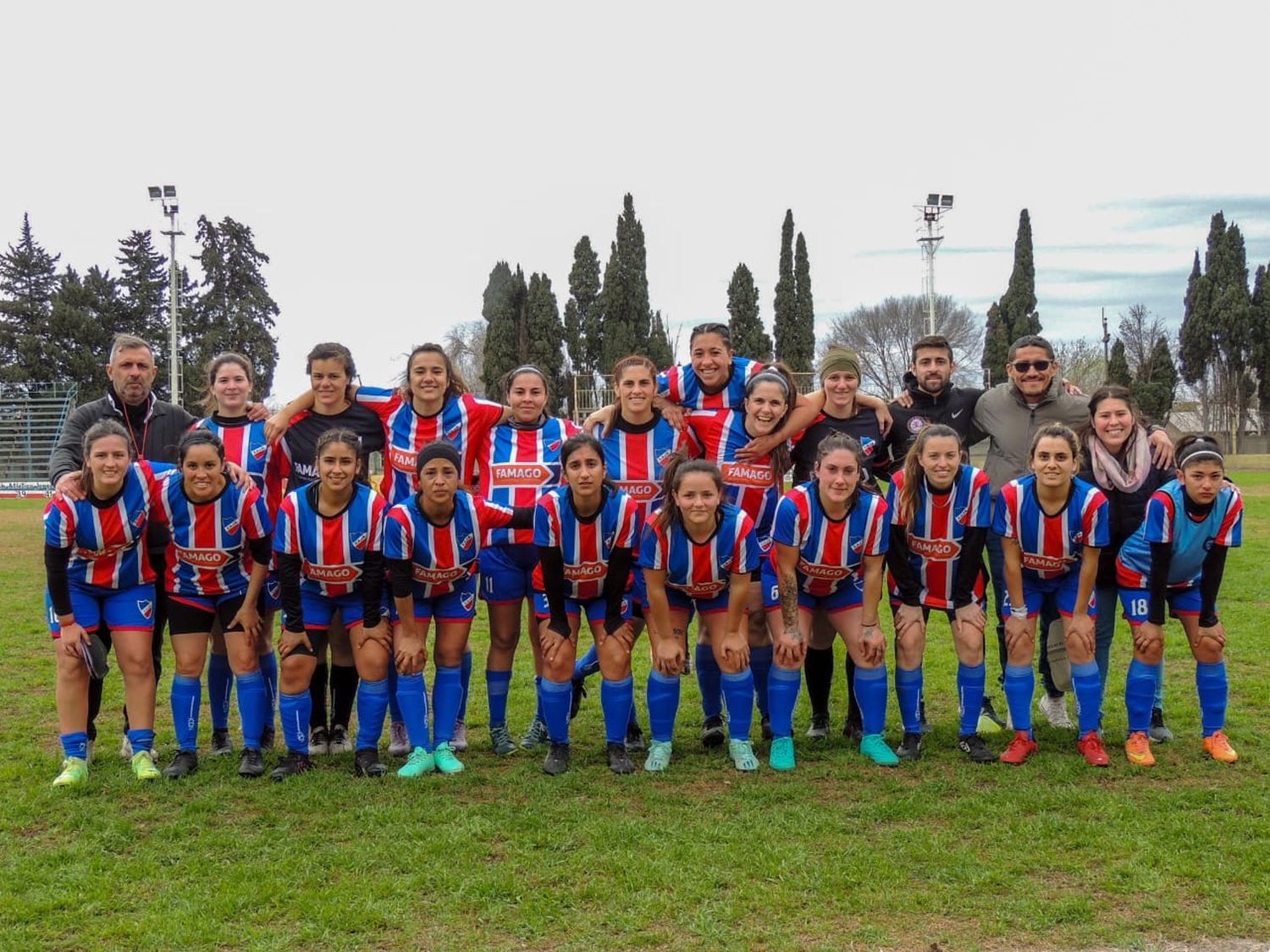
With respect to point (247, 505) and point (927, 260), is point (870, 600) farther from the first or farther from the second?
point (927, 260)

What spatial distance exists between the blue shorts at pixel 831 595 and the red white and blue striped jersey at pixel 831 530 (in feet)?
0.39

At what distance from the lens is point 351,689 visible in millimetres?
4949

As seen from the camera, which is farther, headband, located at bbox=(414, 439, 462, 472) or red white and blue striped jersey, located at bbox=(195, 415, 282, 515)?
red white and blue striped jersey, located at bbox=(195, 415, 282, 515)

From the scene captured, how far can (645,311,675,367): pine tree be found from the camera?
132ft

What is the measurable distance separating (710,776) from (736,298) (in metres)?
36.8

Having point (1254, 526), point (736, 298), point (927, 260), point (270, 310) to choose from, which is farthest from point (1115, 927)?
point (270, 310)

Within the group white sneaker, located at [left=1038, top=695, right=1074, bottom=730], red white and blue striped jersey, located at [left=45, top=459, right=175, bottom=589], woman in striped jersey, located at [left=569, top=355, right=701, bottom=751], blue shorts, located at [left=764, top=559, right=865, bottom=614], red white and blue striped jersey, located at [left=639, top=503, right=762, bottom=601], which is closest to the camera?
red white and blue striped jersey, located at [left=45, top=459, right=175, bottom=589]

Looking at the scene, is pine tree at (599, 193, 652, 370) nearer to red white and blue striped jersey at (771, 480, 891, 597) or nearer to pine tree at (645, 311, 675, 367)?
pine tree at (645, 311, 675, 367)

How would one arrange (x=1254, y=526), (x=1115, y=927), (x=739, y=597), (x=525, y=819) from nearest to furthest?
(x=1115, y=927)
(x=525, y=819)
(x=739, y=597)
(x=1254, y=526)

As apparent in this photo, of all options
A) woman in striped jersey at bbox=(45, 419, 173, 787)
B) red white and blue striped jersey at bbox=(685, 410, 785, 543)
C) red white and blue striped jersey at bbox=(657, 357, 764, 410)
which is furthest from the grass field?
red white and blue striped jersey at bbox=(657, 357, 764, 410)

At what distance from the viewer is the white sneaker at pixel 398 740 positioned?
4.86 meters

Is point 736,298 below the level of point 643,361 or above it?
above

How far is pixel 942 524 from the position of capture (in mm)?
4684

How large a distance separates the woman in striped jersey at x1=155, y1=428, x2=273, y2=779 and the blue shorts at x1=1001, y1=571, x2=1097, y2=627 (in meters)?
3.36
